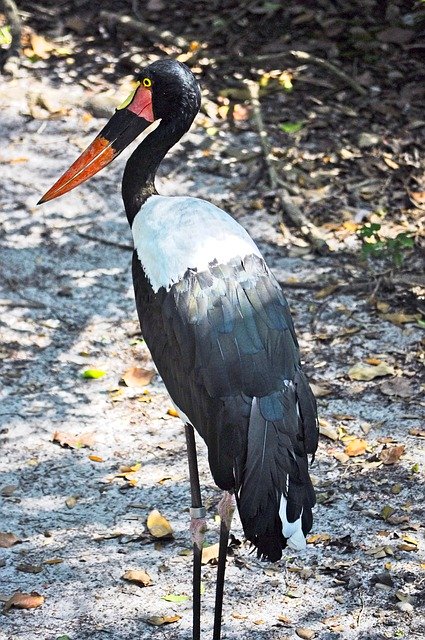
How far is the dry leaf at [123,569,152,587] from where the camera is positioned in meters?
3.84

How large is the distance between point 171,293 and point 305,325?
213cm

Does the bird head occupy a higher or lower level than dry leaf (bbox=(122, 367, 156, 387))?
higher

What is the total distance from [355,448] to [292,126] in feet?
10.2

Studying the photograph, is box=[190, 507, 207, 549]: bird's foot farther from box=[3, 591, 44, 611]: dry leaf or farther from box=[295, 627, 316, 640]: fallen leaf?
box=[3, 591, 44, 611]: dry leaf

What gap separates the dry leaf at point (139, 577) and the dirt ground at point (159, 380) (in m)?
0.02

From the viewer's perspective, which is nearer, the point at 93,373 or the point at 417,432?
the point at 417,432

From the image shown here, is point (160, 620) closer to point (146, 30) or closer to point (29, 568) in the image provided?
point (29, 568)

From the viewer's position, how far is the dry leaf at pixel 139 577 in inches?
151

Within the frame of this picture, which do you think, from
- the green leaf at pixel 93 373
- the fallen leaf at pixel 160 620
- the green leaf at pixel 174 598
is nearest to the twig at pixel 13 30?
the green leaf at pixel 93 373

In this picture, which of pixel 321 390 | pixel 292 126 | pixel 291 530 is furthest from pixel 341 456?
pixel 292 126

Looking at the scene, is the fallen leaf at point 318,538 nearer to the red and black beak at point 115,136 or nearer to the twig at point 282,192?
the red and black beak at point 115,136

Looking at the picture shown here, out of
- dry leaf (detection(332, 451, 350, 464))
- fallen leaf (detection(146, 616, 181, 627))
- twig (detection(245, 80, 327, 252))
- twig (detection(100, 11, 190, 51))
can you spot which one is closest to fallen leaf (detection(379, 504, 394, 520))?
dry leaf (detection(332, 451, 350, 464))

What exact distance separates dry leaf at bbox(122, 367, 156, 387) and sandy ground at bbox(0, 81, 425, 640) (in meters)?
0.03

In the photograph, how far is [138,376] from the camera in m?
5.09
